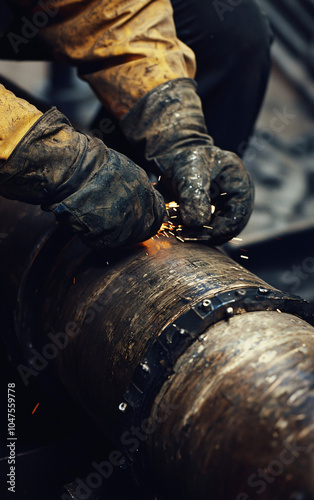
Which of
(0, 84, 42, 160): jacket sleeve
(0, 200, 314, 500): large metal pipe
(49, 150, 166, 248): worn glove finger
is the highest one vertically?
(0, 84, 42, 160): jacket sleeve

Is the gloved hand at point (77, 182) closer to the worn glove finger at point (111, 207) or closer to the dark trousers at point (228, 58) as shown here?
the worn glove finger at point (111, 207)

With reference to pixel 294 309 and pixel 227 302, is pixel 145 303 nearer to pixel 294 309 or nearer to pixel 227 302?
pixel 227 302

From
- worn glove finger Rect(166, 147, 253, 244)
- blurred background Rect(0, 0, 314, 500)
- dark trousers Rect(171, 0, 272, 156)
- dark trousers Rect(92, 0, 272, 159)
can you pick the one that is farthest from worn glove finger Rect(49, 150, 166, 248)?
dark trousers Rect(171, 0, 272, 156)

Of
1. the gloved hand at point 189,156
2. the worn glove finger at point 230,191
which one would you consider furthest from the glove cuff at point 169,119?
the worn glove finger at point 230,191

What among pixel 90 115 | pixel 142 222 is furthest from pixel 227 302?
pixel 90 115

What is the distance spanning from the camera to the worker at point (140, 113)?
1.31 m

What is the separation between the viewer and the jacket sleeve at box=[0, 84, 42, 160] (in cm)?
126

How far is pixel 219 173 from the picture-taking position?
1633 millimetres

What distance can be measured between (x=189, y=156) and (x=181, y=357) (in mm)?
731

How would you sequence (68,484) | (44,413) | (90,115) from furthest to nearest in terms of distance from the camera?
1. (90,115)
2. (44,413)
3. (68,484)

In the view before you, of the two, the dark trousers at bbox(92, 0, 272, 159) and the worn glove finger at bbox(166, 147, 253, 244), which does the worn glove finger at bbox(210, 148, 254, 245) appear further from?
the dark trousers at bbox(92, 0, 272, 159)

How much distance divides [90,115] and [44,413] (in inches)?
116

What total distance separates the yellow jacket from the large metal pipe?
23.2 inches

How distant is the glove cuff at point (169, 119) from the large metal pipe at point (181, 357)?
37 cm
